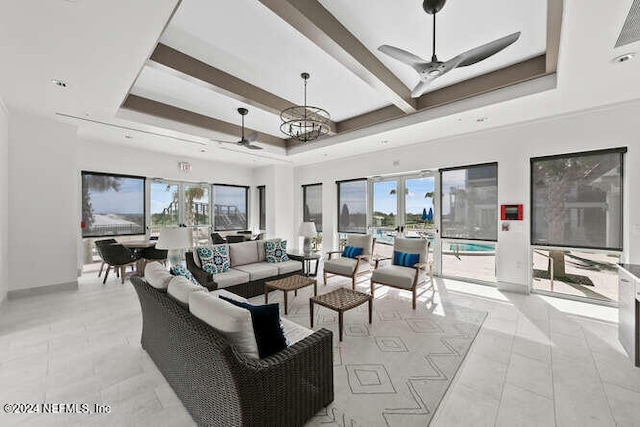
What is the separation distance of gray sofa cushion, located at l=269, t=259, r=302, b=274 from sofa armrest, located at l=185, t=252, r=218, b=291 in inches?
43.8

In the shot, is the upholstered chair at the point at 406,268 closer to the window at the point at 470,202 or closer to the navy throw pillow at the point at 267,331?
the window at the point at 470,202

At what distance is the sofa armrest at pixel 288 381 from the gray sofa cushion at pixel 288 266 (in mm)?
2671

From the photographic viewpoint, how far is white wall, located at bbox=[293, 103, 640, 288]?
344 centimetres

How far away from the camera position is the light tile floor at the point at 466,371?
5.80 ft

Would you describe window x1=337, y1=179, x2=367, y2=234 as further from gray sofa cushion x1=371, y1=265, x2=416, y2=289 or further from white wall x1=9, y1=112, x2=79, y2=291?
white wall x1=9, y1=112, x2=79, y2=291

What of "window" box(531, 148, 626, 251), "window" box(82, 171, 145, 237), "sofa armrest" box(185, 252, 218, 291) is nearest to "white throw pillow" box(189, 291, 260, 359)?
"sofa armrest" box(185, 252, 218, 291)

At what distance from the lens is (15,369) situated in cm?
223

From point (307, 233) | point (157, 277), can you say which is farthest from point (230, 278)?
point (307, 233)

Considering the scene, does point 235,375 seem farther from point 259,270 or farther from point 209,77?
point 209,77

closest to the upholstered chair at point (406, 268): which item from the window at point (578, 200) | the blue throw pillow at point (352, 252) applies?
the blue throw pillow at point (352, 252)

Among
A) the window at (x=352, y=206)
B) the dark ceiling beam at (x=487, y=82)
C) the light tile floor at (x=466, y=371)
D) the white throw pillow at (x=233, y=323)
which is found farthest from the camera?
the window at (x=352, y=206)

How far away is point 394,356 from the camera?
247 centimetres

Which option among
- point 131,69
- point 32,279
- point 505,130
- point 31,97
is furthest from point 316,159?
point 32,279

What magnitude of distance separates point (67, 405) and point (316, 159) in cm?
607
